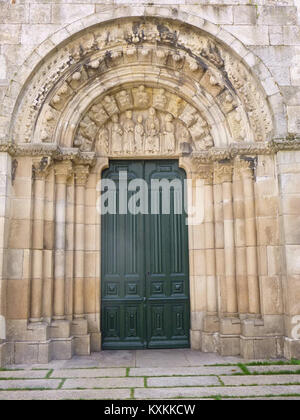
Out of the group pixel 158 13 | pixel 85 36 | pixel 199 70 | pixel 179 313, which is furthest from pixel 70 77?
pixel 179 313

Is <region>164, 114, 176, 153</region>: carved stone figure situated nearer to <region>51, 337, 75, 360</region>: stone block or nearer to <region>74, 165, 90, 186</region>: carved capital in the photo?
<region>74, 165, 90, 186</region>: carved capital

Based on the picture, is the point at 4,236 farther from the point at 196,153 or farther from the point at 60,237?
the point at 196,153

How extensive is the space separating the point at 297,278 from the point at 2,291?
4.07 metres

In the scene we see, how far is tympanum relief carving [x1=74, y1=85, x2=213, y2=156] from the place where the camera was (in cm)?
608

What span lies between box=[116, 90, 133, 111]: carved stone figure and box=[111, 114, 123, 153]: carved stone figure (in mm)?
218

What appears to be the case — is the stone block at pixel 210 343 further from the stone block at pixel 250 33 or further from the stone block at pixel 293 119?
the stone block at pixel 250 33

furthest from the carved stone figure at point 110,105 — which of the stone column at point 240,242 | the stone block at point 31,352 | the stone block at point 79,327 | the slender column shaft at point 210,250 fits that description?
the stone block at point 31,352

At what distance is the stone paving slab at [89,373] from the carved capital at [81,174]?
2.81 meters

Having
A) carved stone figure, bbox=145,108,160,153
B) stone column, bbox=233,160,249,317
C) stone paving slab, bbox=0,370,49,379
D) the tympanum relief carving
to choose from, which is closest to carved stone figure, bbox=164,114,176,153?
the tympanum relief carving

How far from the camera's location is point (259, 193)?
5.46 metres

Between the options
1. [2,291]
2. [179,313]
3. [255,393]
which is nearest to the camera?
[255,393]

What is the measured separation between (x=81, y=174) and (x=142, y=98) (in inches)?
64.8

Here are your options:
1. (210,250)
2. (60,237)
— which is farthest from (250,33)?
(60,237)

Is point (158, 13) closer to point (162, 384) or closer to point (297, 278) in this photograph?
point (297, 278)
